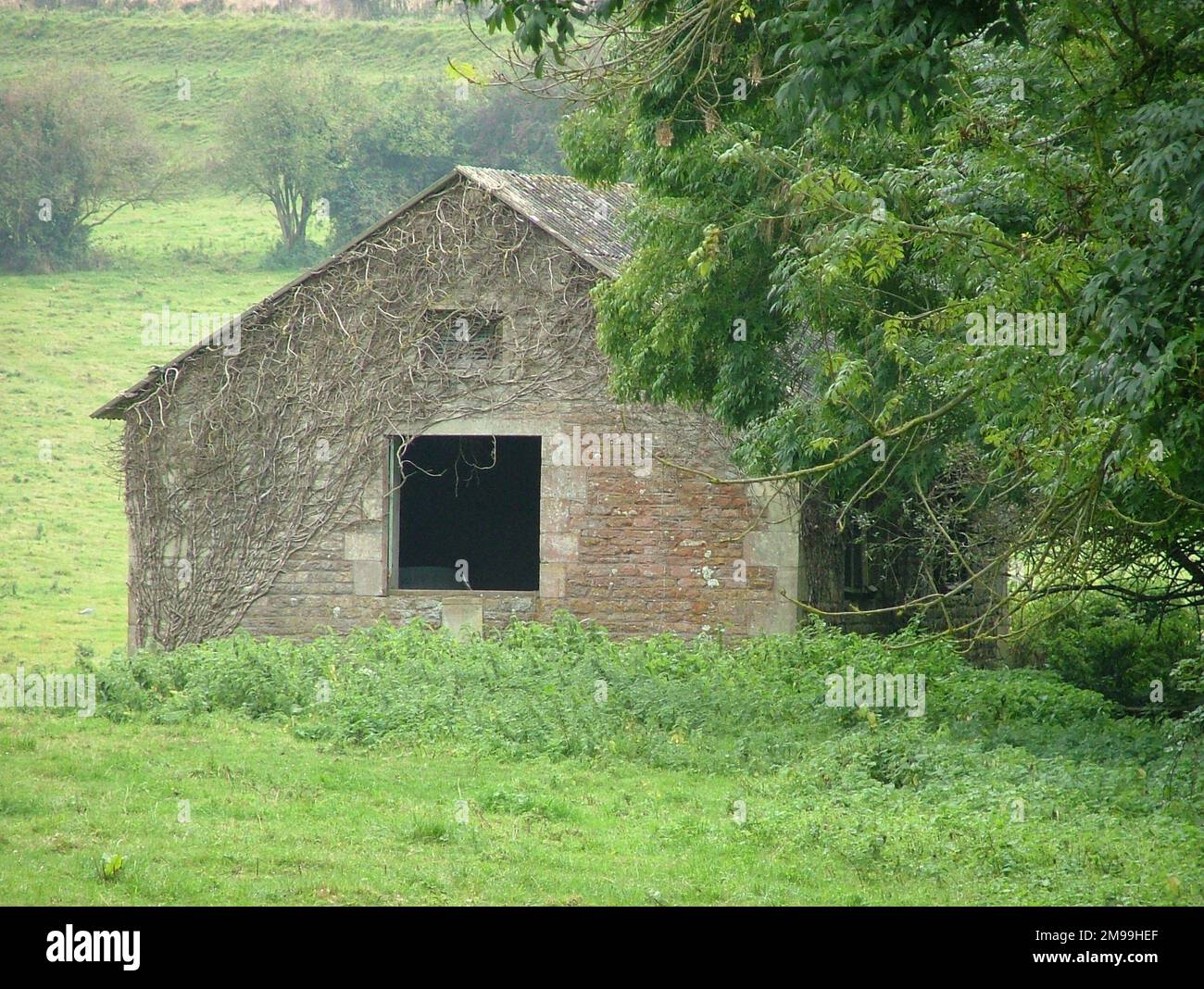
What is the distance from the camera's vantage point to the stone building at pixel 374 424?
53.4ft

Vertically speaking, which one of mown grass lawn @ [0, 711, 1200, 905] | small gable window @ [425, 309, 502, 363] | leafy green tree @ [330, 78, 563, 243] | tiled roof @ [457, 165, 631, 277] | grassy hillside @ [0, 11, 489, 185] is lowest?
mown grass lawn @ [0, 711, 1200, 905]

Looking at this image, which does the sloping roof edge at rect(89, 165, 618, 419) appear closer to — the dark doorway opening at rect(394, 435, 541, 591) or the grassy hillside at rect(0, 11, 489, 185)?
the dark doorway opening at rect(394, 435, 541, 591)

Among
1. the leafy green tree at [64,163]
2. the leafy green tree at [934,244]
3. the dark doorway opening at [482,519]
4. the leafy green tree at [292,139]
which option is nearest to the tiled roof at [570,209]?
the leafy green tree at [934,244]

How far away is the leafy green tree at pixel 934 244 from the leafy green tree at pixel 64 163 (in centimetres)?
3912

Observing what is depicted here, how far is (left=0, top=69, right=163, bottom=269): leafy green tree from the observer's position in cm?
5031

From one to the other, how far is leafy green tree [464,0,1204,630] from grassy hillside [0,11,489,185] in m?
56.0

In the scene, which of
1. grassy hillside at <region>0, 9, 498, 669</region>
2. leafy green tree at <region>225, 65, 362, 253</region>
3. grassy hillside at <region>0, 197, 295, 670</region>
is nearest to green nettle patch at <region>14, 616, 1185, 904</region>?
grassy hillside at <region>0, 197, 295, 670</region>

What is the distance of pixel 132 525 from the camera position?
1681 centimetres

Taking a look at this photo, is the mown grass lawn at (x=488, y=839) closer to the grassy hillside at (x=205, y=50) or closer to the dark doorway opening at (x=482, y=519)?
the dark doorway opening at (x=482, y=519)

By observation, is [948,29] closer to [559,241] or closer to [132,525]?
[559,241]

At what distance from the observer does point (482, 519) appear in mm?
22672

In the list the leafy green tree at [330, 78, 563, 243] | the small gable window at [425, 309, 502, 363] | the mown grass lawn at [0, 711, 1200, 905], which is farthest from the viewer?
the leafy green tree at [330, 78, 563, 243]
